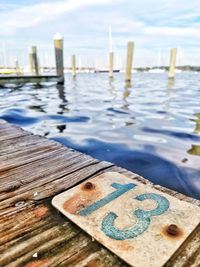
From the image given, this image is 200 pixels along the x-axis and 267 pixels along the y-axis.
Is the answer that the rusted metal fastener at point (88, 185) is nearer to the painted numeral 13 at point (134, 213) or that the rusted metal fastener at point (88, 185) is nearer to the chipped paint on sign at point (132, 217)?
the chipped paint on sign at point (132, 217)

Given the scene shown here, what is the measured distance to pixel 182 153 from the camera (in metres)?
3.76

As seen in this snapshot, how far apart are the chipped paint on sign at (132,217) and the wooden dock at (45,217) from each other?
0.16 ft

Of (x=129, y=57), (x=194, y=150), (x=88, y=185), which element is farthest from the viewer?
(x=129, y=57)

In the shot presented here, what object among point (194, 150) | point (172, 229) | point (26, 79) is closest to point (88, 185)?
point (172, 229)

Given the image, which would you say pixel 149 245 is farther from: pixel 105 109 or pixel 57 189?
pixel 105 109

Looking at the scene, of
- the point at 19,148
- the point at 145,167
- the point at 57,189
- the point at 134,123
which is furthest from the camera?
the point at 134,123

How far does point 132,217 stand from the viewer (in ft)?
4.83

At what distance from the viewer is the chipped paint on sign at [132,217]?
1.25 meters

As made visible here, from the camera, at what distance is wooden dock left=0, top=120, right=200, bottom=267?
4.02ft

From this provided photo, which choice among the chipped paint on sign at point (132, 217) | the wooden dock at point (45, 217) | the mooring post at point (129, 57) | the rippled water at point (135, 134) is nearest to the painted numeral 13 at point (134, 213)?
the chipped paint on sign at point (132, 217)

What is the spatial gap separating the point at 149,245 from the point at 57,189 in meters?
0.89

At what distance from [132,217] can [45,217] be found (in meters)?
0.55

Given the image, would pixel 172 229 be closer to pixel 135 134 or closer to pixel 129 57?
pixel 135 134

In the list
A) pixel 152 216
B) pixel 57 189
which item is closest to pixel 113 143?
pixel 57 189
